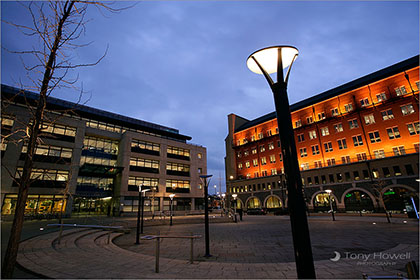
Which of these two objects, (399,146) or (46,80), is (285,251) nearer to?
(46,80)

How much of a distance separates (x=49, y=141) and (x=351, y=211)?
49851 mm

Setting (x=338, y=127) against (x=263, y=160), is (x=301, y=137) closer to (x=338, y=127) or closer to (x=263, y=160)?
(x=338, y=127)

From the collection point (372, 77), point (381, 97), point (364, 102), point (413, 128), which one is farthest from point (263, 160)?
point (413, 128)

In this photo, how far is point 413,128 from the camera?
3206 centimetres

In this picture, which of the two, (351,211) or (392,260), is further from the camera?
(351,211)

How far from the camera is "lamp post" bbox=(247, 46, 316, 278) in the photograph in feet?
7.77

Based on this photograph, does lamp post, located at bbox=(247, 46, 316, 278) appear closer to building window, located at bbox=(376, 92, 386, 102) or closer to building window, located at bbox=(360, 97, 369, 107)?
building window, located at bbox=(376, 92, 386, 102)

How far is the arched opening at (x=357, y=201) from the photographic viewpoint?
33219 mm

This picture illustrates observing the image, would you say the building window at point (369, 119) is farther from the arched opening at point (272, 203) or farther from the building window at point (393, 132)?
the arched opening at point (272, 203)

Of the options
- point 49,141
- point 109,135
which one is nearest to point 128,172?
point 109,135

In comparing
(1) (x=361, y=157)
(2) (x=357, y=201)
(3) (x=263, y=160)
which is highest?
(3) (x=263, y=160)

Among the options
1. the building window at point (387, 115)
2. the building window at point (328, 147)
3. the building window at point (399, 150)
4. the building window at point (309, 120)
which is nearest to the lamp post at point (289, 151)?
the building window at point (399, 150)

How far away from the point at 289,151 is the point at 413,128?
1693 inches

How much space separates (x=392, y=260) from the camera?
19.9 ft
